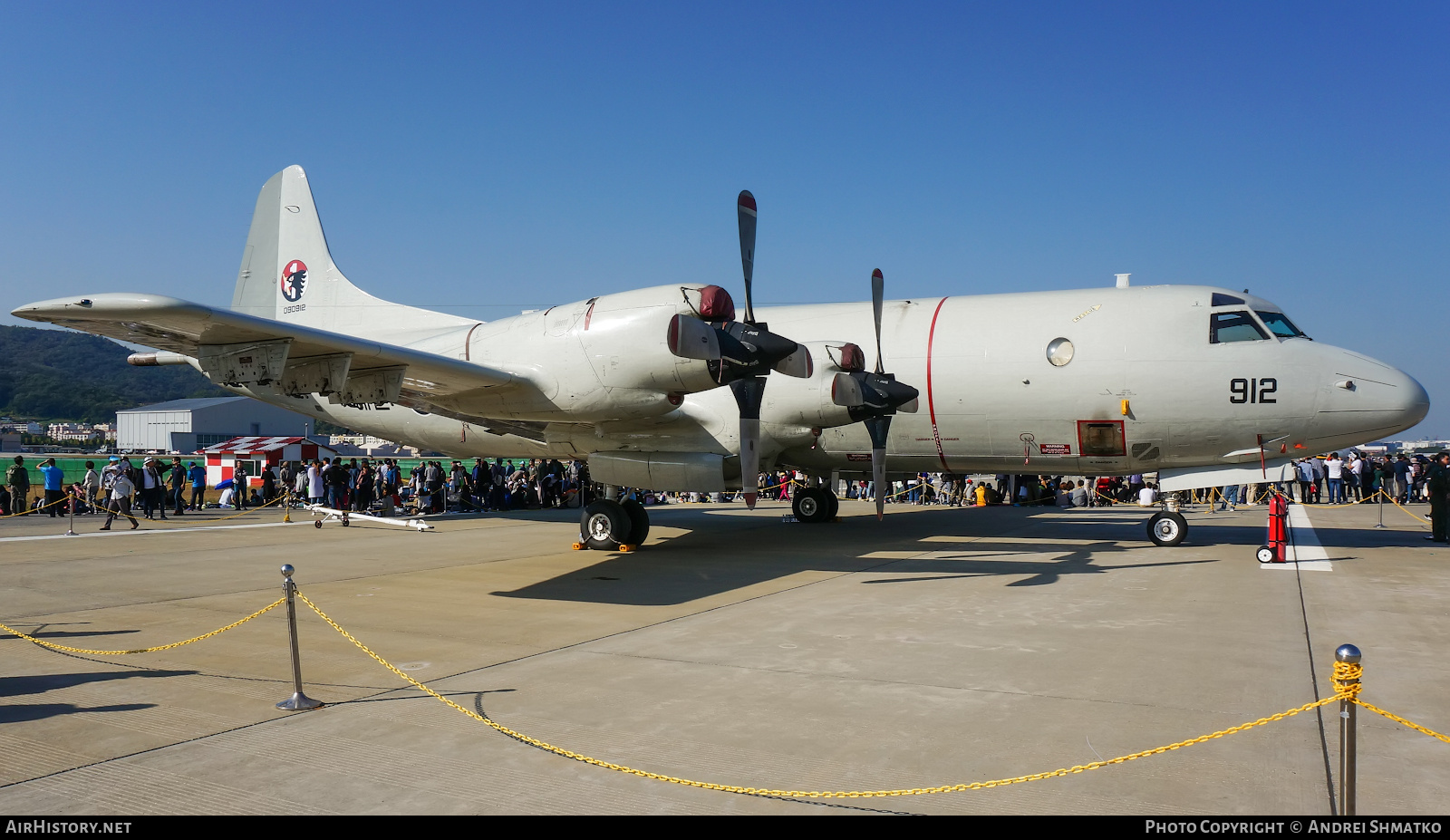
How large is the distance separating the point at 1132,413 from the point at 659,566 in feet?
24.4

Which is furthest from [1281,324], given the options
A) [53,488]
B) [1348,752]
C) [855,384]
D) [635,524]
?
[53,488]

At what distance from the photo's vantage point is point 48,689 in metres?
6.27

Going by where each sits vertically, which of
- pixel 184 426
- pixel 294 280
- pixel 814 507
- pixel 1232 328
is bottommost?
pixel 814 507

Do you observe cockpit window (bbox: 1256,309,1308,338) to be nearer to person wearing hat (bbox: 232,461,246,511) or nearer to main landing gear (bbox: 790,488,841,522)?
main landing gear (bbox: 790,488,841,522)

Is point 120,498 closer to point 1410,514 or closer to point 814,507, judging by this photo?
point 814,507

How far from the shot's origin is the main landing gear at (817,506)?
19.6m

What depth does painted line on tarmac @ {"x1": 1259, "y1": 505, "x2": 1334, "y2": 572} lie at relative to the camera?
12.4m

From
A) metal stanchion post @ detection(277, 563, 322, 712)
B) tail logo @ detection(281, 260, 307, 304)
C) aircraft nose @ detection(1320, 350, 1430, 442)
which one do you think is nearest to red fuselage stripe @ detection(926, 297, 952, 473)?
aircraft nose @ detection(1320, 350, 1430, 442)

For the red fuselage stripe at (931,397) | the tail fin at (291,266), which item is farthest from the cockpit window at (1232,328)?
the tail fin at (291,266)

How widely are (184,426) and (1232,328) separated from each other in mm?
78073

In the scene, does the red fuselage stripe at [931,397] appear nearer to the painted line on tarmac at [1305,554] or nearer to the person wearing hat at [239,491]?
the painted line on tarmac at [1305,554]

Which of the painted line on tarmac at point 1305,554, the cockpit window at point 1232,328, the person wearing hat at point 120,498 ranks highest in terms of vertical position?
the cockpit window at point 1232,328

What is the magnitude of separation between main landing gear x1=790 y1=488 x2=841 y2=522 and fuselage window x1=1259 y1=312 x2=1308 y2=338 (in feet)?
29.9

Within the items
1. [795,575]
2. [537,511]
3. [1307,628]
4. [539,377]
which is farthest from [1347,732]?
[537,511]
